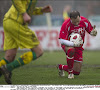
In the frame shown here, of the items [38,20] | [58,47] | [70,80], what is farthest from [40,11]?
[38,20]

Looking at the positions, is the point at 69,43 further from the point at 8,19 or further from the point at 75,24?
the point at 8,19

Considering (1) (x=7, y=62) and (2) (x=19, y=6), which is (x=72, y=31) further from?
(2) (x=19, y=6)

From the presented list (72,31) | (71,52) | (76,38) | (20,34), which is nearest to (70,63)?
(71,52)

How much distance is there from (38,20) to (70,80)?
14.3 metres

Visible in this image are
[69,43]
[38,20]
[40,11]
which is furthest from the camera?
[38,20]

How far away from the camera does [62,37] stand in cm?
793

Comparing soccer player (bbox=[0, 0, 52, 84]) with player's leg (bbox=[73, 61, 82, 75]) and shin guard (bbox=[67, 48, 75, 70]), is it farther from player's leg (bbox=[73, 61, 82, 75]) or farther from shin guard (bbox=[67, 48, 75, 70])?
player's leg (bbox=[73, 61, 82, 75])

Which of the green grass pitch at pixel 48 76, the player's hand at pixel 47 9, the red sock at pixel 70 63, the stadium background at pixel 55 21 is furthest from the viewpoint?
the stadium background at pixel 55 21

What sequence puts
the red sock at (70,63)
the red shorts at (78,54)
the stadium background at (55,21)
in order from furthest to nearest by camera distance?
the stadium background at (55,21), the red shorts at (78,54), the red sock at (70,63)

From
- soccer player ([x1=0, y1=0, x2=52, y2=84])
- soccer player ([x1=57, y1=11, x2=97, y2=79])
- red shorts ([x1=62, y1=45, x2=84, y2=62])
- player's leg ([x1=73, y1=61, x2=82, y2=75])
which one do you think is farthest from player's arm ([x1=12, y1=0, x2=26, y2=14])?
player's leg ([x1=73, y1=61, x2=82, y2=75])

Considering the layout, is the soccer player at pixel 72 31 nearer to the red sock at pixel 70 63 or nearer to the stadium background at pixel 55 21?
the red sock at pixel 70 63

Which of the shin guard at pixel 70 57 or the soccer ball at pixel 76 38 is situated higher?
the soccer ball at pixel 76 38

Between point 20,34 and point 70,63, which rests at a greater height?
point 20,34

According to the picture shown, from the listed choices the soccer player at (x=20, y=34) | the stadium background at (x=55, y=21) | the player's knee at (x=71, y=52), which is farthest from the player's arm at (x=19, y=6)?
the stadium background at (x=55, y=21)
